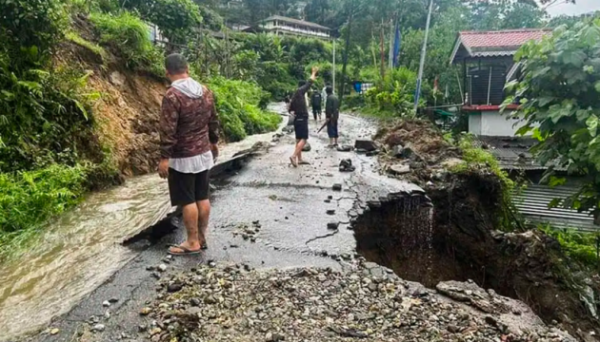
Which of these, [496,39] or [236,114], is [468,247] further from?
[496,39]

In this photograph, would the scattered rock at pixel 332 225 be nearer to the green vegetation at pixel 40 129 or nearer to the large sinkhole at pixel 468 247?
the large sinkhole at pixel 468 247

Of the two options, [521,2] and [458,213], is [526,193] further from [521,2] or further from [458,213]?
[521,2]

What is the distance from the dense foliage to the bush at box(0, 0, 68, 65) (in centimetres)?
709

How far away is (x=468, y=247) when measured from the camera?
867cm

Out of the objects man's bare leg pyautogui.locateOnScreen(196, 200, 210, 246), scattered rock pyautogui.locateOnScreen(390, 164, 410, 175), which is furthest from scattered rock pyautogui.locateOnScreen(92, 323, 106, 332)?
scattered rock pyautogui.locateOnScreen(390, 164, 410, 175)

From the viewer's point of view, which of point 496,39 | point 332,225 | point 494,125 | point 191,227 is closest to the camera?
point 191,227

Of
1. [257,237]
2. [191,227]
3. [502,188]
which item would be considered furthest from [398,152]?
[191,227]

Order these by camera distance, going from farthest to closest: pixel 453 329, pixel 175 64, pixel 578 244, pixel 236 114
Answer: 1. pixel 236 114
2. pixel 578 244
3. pixel 175 64
4. pixel 453 329

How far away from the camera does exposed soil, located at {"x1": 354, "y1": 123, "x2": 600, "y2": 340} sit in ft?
23.4

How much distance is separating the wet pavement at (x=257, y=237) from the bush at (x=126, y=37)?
164 inches

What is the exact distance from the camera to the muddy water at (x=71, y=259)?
147 inches

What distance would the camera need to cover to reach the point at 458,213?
8.73 meters

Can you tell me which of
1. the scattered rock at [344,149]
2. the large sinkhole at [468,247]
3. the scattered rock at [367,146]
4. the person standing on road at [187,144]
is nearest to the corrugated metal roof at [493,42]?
the scattered rock at [367,146]

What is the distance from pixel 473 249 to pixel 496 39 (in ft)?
37.5
